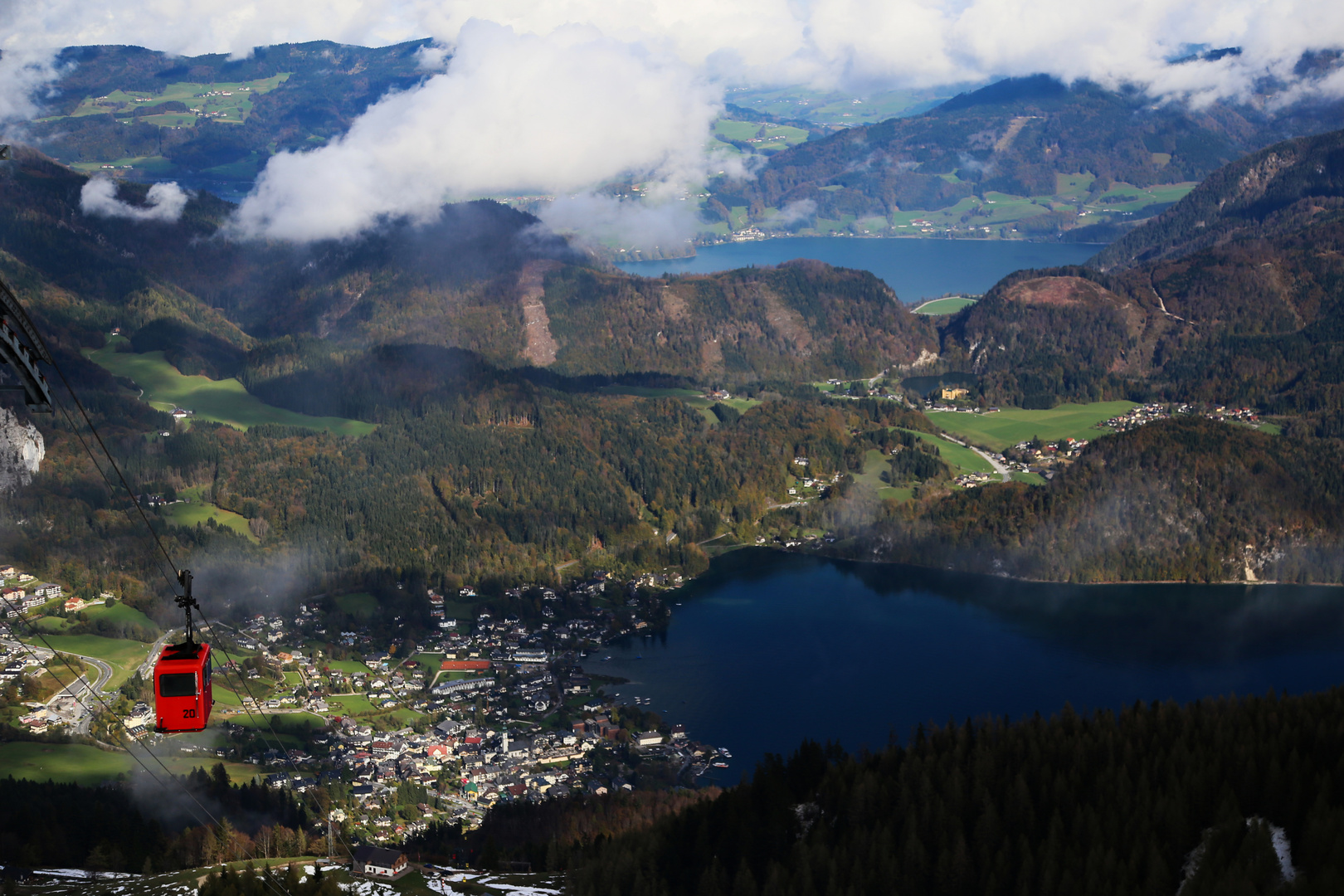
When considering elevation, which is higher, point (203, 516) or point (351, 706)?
point (203, 516)

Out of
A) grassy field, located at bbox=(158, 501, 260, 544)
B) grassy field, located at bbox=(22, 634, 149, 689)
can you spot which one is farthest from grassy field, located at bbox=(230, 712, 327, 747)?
grassy field, located at bbox=(158, 501, 260, 544)

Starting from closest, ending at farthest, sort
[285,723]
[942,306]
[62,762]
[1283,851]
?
[1283,851] → [62,762] → [285,723] → [942,306]

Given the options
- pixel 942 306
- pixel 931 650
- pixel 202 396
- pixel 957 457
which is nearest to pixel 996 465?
pixel 957 457

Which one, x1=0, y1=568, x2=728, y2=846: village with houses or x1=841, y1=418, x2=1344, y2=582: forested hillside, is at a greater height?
x1=841, y1=418, x2=1344, y2=582: forested hillside

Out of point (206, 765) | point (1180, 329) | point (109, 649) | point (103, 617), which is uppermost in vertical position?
point (1180, 329)

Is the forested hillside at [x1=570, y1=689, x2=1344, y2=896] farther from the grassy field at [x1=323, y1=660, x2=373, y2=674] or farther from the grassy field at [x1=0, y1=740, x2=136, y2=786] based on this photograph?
the grassy field at [x1=323, y1=660, x2=373, y2=674]

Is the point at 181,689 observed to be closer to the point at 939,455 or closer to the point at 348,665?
the point at 348,665

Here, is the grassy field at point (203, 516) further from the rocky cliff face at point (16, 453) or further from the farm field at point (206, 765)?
the farm field at point (206, 765)

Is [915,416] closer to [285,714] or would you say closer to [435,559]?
[435,559]
